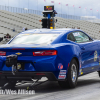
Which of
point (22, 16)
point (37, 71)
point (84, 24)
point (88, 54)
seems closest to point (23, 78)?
point (37, 71)

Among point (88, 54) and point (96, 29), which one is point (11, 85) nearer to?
point (88, 54)

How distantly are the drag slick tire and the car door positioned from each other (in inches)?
19.1

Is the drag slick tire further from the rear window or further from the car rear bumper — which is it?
the rear window

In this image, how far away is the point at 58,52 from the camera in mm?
6738

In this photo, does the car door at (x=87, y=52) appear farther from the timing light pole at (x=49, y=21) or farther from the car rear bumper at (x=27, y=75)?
the timing light pole at (x=49, y=21)

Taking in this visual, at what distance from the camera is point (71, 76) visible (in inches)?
283

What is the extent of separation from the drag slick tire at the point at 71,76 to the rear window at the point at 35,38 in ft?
2.56

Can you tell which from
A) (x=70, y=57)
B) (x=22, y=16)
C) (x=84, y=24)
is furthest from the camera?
(x=84, y=24)

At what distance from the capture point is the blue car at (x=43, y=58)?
6637 mm

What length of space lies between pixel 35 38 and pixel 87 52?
157cm

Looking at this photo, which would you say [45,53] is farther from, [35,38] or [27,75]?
[35,38]

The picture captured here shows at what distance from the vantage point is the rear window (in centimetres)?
727

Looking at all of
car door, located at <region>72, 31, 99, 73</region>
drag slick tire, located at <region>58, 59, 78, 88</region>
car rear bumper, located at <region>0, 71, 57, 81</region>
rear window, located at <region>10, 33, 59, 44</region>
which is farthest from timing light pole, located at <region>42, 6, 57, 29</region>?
car rear bumper, located at <region>0, 71, 57, 81</region>

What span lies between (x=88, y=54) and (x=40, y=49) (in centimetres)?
200
